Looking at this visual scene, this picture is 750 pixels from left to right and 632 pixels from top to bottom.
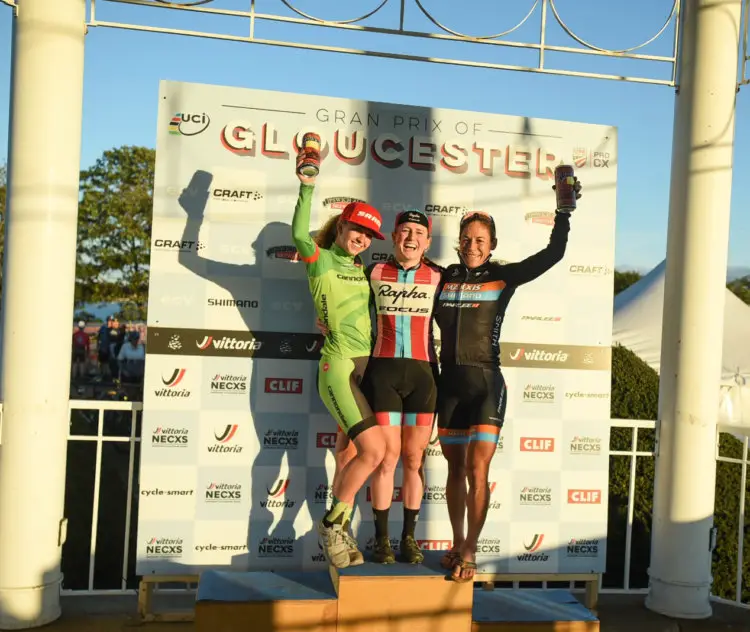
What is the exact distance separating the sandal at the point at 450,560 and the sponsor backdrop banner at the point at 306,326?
60 centimetres

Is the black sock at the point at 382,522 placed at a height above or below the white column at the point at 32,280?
below

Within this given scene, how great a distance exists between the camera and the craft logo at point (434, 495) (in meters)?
4.59

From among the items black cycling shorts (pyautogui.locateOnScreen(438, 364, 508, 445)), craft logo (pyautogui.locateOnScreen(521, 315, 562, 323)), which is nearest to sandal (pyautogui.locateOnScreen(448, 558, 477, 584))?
black cycling shorts (pyautogui.locateOnScreen(438, 364, 508, 445))

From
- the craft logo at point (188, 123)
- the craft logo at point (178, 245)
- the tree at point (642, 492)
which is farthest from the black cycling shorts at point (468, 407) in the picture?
the tree at point (642, 492)

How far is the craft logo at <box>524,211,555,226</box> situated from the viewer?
15.4 ft

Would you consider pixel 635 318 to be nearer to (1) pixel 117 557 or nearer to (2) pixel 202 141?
(1) pixel 117 557

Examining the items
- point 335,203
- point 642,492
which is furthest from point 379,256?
point 642,492

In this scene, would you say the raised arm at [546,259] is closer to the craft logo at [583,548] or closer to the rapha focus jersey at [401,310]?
the rapha focus jersey at [401,310]

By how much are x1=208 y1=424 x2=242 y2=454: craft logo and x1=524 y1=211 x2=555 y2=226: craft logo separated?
209 cm

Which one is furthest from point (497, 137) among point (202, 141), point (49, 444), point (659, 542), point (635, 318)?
point (635, 318)

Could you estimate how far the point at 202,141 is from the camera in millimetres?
4328

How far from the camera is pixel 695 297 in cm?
457

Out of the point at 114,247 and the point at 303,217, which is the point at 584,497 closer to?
the point at 303,217

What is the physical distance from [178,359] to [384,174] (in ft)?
5.13
